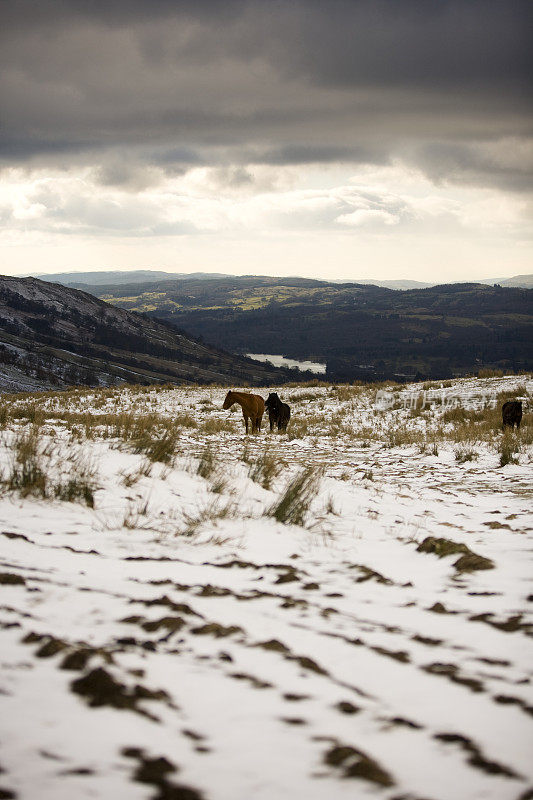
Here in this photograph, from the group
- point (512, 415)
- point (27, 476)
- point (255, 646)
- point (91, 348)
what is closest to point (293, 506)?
point (27, 476)

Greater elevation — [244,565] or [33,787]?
[33,787]

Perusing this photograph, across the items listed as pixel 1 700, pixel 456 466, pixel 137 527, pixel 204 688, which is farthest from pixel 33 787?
pixel 456 466

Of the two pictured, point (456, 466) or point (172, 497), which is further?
point (456, 466)

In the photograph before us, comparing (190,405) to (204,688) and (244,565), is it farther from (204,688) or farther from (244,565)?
(204,688)

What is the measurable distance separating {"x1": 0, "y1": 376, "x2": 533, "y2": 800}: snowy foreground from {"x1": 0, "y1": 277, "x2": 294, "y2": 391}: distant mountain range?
296ft

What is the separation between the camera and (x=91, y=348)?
13962 cm

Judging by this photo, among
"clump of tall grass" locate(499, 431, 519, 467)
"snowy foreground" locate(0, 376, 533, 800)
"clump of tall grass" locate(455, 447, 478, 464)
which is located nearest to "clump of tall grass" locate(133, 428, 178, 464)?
"snowy foreground" locate(0, 376, 533, 800)

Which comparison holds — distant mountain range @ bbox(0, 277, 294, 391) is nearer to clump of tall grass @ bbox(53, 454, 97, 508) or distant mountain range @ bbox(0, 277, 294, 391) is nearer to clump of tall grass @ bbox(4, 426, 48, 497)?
clump of tall grass @ bbox(4, 426, 48, 497)

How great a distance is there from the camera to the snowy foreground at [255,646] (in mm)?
1668

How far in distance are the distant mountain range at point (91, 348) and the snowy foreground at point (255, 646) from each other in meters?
90.2

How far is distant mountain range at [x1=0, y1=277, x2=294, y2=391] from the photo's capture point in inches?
4304

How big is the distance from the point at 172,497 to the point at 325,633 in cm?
333

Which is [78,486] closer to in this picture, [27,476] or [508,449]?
[27,476]

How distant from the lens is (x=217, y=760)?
169cm
